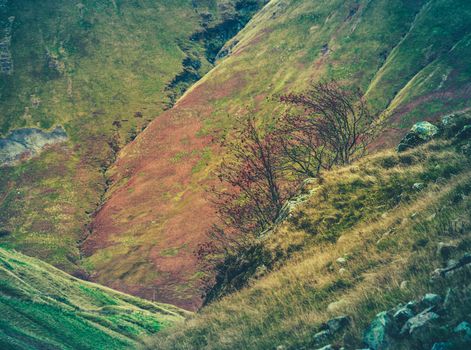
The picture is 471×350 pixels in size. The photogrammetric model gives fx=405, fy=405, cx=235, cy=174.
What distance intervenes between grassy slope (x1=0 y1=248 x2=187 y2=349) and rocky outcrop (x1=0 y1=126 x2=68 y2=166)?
212 feet

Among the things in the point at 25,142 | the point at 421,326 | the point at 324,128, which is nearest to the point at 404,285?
the point at 421,326

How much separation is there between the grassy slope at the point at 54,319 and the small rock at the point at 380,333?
11.7 meters

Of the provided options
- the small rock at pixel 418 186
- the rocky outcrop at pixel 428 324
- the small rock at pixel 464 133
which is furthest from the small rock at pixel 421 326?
the small rock at pixel 464 133

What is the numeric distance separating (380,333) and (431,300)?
843 mm

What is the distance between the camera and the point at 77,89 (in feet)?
334

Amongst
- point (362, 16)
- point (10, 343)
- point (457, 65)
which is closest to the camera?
point (10, 343)

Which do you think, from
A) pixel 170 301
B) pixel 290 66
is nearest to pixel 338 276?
pixel 170 301

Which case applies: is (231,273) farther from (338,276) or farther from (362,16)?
(362,16)

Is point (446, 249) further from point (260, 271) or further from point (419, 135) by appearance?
point (419, 135)

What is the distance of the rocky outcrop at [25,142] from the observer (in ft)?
267

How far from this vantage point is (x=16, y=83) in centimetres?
9731

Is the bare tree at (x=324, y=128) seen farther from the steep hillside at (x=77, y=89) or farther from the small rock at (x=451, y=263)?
the steep hillside at (x=77, y=89)

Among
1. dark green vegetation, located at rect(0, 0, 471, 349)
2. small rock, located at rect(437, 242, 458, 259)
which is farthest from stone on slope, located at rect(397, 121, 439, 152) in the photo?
small rock, located at rect(437, 242, 458, 259)

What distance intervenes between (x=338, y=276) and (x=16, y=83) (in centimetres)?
10676
